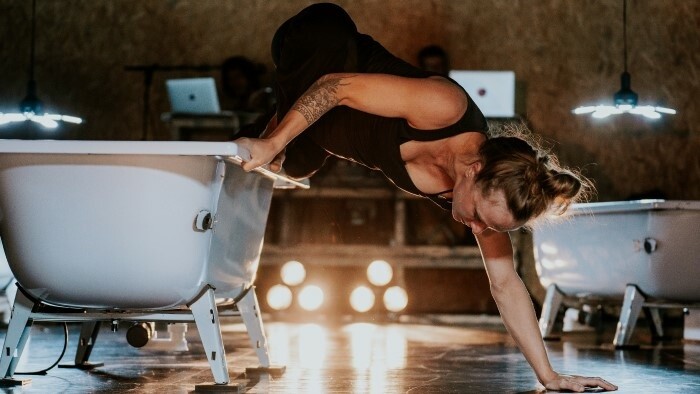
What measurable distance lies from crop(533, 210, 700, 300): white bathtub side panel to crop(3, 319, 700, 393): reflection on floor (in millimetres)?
273

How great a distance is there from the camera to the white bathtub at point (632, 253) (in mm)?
3883

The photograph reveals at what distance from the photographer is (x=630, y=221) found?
4.01 meters

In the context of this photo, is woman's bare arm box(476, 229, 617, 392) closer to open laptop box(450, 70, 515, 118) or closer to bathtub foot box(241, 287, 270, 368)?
bathtub foot box(241, 287, 270, 368)

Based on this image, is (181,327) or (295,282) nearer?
(181,327)

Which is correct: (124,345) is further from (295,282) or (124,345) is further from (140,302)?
(295,282)

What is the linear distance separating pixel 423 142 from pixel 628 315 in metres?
2.05

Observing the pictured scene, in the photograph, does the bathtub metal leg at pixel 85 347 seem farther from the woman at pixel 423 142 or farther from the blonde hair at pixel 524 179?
the blonde hair at pixel 524 179

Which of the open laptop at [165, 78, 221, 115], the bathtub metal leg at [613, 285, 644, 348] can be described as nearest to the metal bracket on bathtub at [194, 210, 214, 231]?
the bathtub metal leg at [613, 285, 644, 348]

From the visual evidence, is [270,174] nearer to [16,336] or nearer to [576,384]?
[16,336]

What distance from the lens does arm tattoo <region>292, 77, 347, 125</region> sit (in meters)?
2.21

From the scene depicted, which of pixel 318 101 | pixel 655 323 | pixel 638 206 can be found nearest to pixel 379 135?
pixel 318 101

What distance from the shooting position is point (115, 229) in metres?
2.26

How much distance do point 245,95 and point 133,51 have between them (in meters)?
0.96

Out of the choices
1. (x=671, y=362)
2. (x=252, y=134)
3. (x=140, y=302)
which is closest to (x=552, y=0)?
(x=671, y=362)
